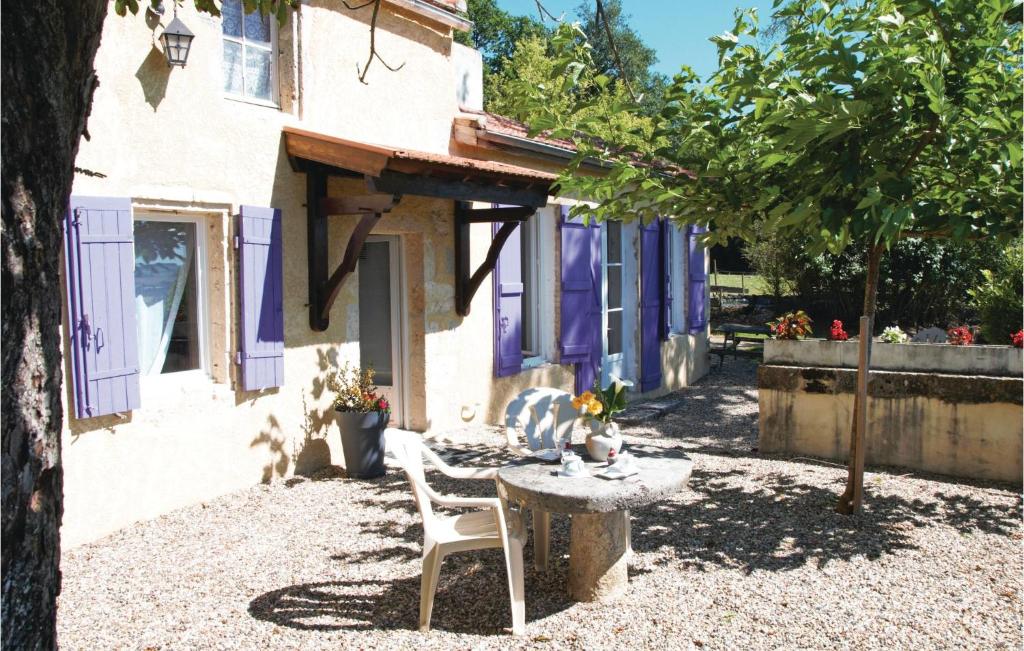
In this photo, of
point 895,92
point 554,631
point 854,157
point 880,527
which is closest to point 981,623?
point 880,527

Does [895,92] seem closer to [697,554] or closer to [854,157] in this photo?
[854,157]

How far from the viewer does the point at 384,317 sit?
838 cm

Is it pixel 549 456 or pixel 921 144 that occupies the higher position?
pixel 921 144

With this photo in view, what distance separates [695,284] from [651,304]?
1633 mm

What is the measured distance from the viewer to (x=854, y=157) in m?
4.24

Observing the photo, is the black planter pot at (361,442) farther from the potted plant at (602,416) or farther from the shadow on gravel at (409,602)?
the potted plant at (602,416)

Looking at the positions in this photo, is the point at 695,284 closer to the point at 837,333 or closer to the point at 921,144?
the point at 837,333

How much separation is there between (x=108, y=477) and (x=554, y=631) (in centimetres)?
310

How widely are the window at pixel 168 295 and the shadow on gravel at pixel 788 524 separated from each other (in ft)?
11.0

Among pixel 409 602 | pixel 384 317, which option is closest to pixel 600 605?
pixel 409 602

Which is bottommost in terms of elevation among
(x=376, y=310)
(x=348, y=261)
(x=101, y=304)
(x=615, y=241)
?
(x=376, y=310)

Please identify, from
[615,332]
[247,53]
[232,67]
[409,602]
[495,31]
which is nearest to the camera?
[409,602]

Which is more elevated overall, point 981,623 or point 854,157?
point 854,157

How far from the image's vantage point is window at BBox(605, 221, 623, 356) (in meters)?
10.6
